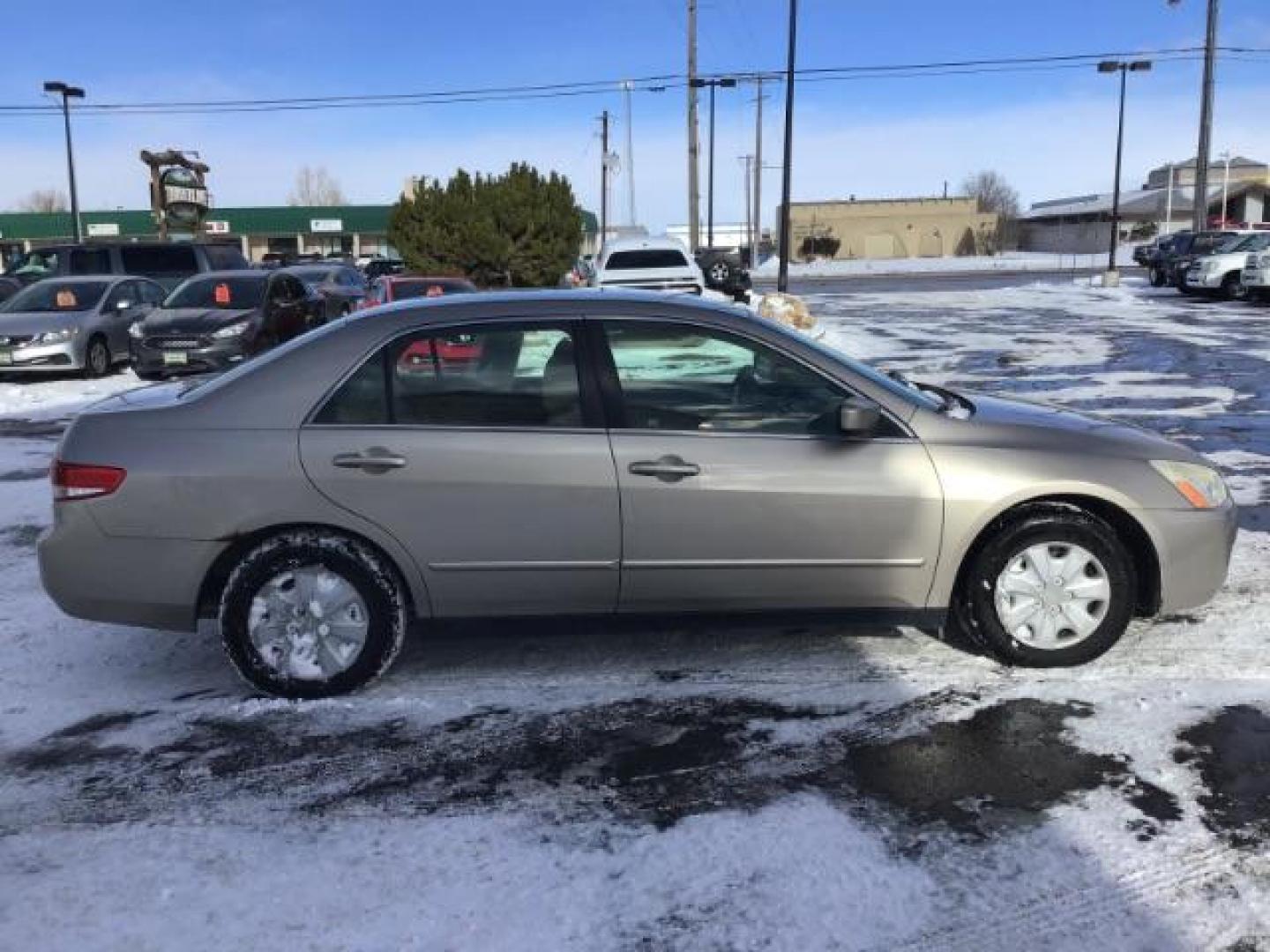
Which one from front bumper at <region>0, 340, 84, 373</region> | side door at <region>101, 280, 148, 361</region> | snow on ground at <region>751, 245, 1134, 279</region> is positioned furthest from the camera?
snow on ground at <region>751, 245, 1134, 279</region>

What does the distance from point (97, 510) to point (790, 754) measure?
2681mm

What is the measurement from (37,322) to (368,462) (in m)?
13.6

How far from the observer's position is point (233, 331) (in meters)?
14.8

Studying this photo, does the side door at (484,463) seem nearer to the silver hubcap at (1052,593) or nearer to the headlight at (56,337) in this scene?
the silver hubcap at (1052,593)

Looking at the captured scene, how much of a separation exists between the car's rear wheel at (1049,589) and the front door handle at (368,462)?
88.9 inches

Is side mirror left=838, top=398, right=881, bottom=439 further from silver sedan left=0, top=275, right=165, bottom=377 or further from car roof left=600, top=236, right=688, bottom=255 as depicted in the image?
car roof left=600, top=236, right=688, bottom=255

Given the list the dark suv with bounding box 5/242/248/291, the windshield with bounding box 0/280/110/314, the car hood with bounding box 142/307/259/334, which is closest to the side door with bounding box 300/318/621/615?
the car hood with bounding box 142/307/259/334

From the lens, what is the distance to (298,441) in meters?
4.11

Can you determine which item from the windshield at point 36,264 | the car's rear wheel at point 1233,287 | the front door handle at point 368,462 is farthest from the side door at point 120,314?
the car's rear wheel at point 1233,287

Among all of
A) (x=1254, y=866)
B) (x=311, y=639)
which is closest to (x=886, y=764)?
(x=1254, y=866)

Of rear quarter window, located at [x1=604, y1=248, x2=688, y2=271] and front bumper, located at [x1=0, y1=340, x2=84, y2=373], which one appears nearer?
front bumper, located at [x1=0, y1=340, x2=84, y2=373]

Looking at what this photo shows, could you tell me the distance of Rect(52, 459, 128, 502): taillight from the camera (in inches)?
161

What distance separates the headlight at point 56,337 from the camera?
15109 millimetres

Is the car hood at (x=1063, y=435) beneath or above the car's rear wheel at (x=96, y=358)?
above
